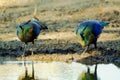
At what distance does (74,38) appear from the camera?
13.7 meters

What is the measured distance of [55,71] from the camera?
408 inches

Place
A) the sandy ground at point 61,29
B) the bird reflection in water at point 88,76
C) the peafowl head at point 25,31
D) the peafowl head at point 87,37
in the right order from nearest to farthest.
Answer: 1. the bird reflection in water at point 88,76
2. the peafowl head at point 87,37
3. the peafowl head at point 25,31
4. the sandy ground at point 61,29

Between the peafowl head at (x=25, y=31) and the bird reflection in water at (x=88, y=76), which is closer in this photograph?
the bird reflection in water at (x=88, y=76)

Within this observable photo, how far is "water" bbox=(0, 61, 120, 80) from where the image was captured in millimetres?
9875

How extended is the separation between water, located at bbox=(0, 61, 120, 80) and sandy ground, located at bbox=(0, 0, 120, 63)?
459 mm

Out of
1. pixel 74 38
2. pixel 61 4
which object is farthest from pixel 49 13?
pixel 74 38

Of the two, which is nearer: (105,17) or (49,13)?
(105,17)

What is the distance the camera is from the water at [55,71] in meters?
9.88

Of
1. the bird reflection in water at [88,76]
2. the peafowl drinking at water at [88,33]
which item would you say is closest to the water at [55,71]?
the bird reflection in water at [88,76]

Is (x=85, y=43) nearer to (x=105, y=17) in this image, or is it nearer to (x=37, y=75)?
(x=37, y=75)

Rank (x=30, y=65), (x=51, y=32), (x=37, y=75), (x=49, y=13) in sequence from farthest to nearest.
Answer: (x=49, y=13) < (x=51, y=32) < (x=30, y=65) < (x=37, y=75)

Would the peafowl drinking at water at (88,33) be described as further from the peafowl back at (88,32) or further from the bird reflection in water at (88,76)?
the bird reflection in water at (88,76)

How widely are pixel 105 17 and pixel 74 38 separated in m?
2.86

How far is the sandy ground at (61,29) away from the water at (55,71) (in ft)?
1.51
